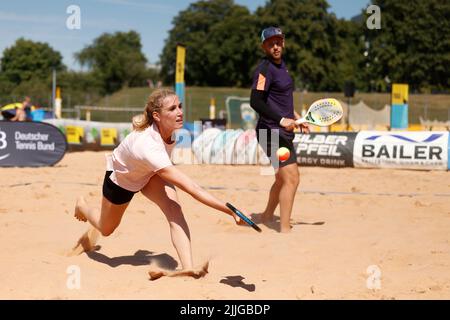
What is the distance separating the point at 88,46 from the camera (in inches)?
3514

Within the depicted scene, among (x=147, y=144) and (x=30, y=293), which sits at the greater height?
(x=147, y=144)

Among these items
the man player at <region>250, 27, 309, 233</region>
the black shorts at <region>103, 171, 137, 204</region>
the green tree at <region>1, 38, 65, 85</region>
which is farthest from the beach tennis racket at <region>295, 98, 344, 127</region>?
the green tree at <region>1, 38, 65, 85</region>

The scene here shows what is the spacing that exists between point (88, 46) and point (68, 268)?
8888cm

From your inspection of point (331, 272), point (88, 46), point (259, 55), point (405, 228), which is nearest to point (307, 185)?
point (405, 228)

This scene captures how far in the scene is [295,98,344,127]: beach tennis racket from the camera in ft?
19.0

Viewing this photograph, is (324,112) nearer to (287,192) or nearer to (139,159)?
(287,192)

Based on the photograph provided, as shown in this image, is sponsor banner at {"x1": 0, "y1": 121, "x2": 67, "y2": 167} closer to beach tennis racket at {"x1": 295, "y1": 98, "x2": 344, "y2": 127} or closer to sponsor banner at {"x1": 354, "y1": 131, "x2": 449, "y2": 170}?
sponsor banner at {"x1": 354, "y1": 131, "x2": 449, "y2": 170}

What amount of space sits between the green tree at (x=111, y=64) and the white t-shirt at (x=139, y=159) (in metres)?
74.4

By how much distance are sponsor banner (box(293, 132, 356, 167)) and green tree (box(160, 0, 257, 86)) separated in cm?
5808

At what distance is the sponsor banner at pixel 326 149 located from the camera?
1235 centimetres

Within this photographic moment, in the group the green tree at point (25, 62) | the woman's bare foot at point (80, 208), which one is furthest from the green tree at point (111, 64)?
the woman's bare foot at point (80, 208)

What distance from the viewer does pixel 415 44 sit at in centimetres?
5516
